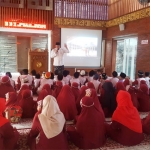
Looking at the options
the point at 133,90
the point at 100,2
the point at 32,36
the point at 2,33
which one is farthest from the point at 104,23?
the point at 133,90

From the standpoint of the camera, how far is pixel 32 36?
9945 mm

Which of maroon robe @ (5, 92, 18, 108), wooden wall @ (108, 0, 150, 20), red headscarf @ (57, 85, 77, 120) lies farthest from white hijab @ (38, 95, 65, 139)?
wooden wall @ (108, 0, 150, 20)

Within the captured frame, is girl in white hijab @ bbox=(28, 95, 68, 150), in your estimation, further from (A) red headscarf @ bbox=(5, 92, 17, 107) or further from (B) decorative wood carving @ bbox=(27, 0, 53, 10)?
(B) decorative wood carving @ bbox=(27, 0, 53, 10)

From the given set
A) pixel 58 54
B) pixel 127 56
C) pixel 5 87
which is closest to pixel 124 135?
pixel 5 87

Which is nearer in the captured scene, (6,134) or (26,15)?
(6,134)

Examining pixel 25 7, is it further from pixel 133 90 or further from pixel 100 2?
pixel 133 90

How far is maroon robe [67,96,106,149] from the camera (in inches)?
101

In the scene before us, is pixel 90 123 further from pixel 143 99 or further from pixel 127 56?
pixel 127 56

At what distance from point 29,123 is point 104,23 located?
733 centimetres

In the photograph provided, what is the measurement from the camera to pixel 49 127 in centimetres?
221

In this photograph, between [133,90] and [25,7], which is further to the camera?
[25,7]

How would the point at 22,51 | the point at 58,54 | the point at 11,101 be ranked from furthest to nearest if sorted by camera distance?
the point at 22,51, the point at 58,54, the point at 11,101

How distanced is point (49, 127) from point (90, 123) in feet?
1.91

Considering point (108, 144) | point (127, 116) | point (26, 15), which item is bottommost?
point (108, 144)
